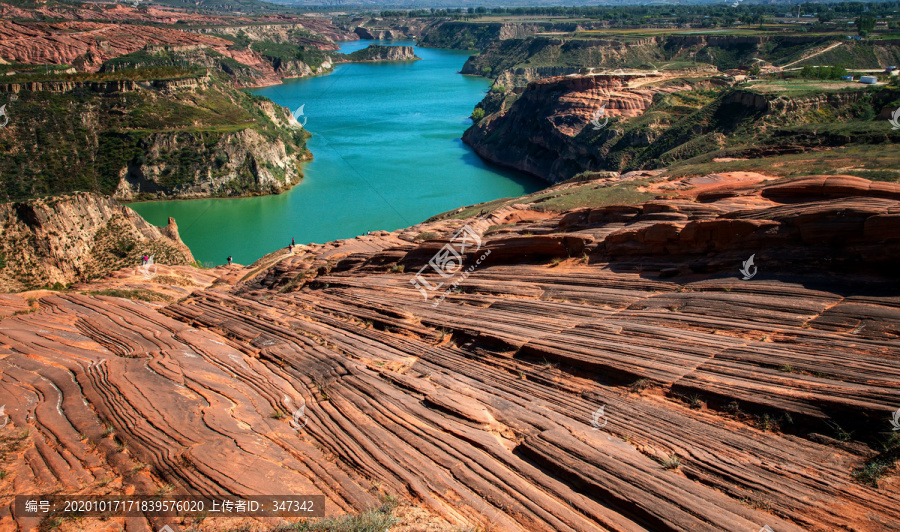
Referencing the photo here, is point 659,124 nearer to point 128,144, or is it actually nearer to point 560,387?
point 560,387

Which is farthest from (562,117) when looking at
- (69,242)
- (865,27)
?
(865,27)

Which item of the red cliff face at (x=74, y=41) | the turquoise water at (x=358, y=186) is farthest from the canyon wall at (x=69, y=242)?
the red cliff face at (x=74, y=41)

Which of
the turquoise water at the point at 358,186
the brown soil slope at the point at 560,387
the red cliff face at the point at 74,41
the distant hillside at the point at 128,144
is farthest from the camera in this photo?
the red cliff face at the point at 74,41

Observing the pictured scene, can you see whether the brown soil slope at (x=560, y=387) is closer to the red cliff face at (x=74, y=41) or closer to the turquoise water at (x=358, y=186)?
the turquoise water at (x=358, y=186)

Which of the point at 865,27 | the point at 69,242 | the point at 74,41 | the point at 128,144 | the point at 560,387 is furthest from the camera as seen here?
the point at 74,41

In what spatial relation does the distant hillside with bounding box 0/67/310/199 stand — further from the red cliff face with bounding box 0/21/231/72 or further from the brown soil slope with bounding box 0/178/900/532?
the brown soil slope with bounding box 0/178/900/532

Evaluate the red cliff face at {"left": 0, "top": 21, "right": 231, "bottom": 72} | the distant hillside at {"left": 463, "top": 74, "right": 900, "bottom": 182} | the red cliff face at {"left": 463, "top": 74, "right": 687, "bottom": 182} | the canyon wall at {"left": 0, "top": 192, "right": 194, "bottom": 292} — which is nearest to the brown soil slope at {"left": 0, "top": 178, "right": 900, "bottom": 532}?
the canyon wall at {"left": 0, "top": 192, "right": 194, "bottom": 292}
